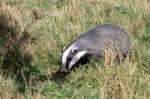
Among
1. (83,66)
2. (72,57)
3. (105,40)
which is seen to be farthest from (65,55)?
(105,40)

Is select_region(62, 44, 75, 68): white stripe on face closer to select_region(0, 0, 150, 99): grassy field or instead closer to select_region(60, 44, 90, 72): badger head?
select_region(60, 44, 90, 72): badger head

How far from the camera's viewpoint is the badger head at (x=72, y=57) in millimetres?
5543

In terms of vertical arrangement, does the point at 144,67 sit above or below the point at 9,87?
below

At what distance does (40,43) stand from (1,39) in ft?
1.96

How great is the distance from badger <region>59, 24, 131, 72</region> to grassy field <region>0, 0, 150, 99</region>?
0.52 feet

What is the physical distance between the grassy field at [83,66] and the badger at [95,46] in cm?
16

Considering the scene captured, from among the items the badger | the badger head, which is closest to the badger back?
the badger

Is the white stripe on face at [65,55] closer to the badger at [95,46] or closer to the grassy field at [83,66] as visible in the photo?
the badger at [95,46]

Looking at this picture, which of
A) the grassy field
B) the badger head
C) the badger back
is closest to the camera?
the grassy field

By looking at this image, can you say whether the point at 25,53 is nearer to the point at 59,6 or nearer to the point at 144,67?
the point at 144,67

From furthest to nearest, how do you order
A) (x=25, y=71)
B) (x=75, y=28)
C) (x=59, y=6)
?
1. (x=59, y=6)
2. (x=75, y=28)
3. (x=25, y=71)

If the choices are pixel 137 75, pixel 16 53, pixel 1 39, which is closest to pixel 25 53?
pixel 16 53

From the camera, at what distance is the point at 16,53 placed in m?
5.90

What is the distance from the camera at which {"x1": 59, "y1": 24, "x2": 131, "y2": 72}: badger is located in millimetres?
5637
